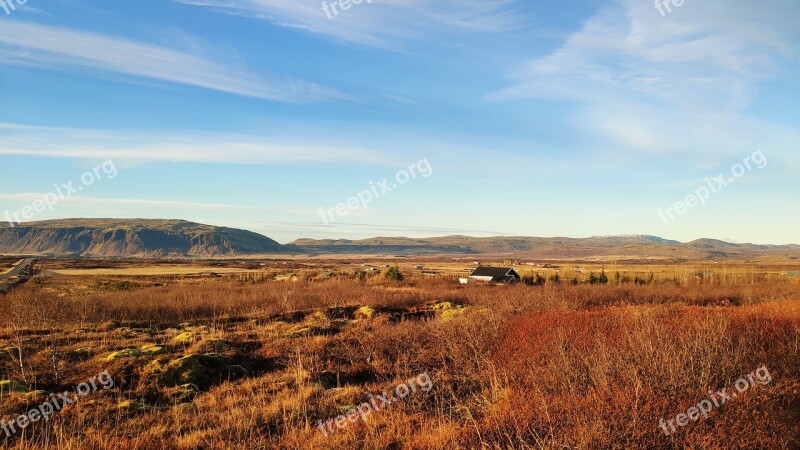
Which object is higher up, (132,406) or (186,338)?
(132,406)

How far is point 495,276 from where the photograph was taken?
162 feet

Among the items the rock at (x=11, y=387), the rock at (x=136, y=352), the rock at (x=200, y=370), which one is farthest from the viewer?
the rock at (x=136, y=352)

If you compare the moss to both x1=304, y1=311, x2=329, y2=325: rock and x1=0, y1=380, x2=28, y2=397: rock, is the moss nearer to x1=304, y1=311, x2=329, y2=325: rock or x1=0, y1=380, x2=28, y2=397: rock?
x1=304, y1=311, x2=329, y2=325: rock

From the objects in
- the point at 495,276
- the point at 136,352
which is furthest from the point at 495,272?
the point at 136,352

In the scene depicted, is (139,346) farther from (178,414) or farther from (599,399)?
(599,399)

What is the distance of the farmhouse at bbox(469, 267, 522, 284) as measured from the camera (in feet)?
157

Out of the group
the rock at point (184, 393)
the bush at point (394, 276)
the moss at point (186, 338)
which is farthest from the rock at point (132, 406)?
the bush at point (394, 276)

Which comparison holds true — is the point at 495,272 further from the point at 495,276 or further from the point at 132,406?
the point at 132,406

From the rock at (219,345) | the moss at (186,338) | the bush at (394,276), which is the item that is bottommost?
the bush at (394,276)

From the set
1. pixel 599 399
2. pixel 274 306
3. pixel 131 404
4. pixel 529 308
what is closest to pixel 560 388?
pixel 599 399

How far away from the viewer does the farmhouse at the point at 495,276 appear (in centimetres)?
4776

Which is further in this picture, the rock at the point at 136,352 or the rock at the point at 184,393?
the rock at the point at 136,352

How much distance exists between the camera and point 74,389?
9.52 meters

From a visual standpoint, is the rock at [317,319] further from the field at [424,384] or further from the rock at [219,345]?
the rock at [219,345]
